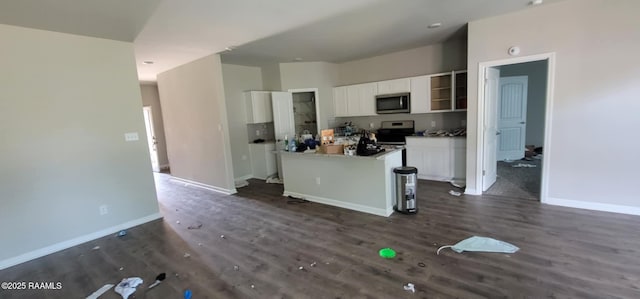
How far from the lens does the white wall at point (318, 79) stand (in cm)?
611

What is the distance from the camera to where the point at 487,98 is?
4090 mm

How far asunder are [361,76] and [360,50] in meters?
1.06

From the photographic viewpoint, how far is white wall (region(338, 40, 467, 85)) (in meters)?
5.11

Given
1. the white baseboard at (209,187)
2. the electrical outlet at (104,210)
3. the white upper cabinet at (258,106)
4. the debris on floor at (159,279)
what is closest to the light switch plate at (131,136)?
the electrical outlet at (104,210)

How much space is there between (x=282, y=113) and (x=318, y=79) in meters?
1.19

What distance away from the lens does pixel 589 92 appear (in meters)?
3.30

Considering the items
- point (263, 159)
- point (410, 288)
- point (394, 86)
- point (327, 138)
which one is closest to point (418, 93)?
point (394, 86)

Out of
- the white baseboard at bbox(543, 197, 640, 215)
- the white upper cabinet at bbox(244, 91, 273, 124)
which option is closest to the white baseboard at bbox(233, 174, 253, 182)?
the white upper cabinet at bbox(244, 91, 273, 124)

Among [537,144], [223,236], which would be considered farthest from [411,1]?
[537,144]

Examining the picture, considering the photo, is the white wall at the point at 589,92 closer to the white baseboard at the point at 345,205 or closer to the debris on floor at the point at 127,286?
the white baseboard at the point at 345,205

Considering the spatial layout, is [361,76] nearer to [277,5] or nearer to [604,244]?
[277,5]

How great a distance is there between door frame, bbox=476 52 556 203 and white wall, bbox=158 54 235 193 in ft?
13.8

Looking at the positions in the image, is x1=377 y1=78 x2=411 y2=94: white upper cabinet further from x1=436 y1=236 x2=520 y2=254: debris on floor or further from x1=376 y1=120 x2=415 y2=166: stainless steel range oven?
x1=436 y1=236 x2=520 y2=254: debris on floor

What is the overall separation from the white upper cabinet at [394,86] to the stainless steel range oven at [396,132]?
0.72 metres
